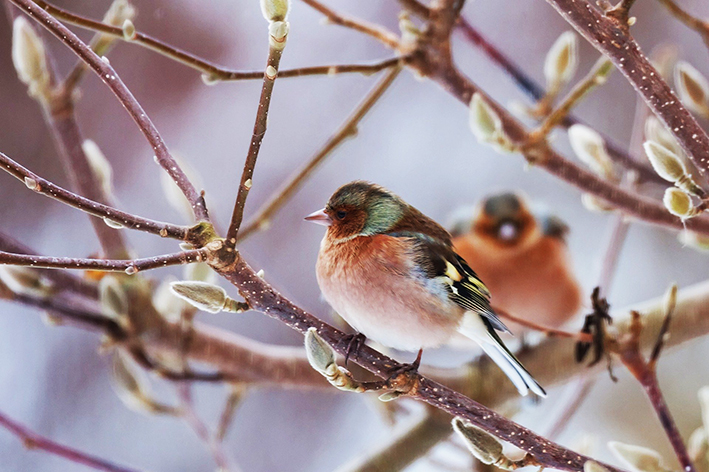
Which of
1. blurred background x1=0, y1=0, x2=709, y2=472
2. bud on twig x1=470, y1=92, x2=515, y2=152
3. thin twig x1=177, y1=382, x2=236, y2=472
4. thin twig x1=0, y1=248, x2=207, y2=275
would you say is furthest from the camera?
blurred background x1=0, y1=0, x2=709, y2=472

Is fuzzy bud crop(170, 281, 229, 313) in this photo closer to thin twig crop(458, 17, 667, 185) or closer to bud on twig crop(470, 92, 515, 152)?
bud on twig crop(470, 92, 515, 152)

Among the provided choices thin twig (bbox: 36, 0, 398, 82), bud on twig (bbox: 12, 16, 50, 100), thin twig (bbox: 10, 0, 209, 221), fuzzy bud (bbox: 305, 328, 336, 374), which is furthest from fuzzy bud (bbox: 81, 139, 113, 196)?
fuzzy bud (bbox: 305, 328, 336, 374)

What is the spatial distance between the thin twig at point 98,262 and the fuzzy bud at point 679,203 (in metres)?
0.28

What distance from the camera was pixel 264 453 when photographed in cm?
113

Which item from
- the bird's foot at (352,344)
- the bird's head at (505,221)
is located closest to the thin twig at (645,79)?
the bird's foot at (352,344)

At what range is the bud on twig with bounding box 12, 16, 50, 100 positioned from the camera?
0.61m

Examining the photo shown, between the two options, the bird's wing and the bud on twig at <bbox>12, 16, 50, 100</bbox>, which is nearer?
the bird's wing

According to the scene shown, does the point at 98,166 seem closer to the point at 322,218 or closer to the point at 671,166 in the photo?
the point at 322,218

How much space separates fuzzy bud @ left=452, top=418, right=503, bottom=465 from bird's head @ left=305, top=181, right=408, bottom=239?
16 cm

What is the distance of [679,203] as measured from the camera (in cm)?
43

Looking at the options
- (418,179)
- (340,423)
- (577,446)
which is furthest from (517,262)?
(340,423)

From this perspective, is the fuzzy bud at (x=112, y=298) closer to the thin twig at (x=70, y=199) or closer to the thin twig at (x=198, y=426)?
the thin twig at (x=198, y=426)

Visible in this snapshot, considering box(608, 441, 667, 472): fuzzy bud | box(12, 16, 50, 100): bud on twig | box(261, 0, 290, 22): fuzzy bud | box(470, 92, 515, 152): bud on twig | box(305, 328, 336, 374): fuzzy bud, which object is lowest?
box(305, 328, 336, 374): fuzzy bud

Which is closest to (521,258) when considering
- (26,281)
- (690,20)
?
(690,20)
